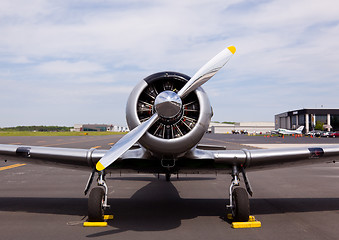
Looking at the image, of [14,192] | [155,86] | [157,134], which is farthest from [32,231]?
[14,192]

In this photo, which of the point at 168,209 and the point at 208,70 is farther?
the point at 168,209

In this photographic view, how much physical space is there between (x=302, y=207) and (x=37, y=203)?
19.9 feet

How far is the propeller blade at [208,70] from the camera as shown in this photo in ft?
17.7

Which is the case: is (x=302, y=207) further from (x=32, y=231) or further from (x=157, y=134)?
(x=32, y=231)

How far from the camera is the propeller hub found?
5059 millimetres

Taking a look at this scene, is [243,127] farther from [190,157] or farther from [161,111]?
[161,111]

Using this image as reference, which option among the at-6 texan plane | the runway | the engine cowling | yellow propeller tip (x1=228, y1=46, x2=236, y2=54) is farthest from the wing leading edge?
yellow propeller tip (x1=228, y1=46, x2=236, y2=54)

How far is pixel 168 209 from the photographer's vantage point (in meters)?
7.02

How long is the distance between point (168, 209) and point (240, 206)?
181cm

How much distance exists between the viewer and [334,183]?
11023 mm

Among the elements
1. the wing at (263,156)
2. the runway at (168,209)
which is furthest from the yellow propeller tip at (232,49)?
the runway at (168,209)

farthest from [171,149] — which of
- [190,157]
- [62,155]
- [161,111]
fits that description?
[62,155]

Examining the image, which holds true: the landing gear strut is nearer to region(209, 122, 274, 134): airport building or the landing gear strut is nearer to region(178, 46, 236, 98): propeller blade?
region(178, 46, 236, 98): propeller blade

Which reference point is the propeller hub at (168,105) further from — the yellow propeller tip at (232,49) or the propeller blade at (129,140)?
the yellow propeller tip at (232,49)
